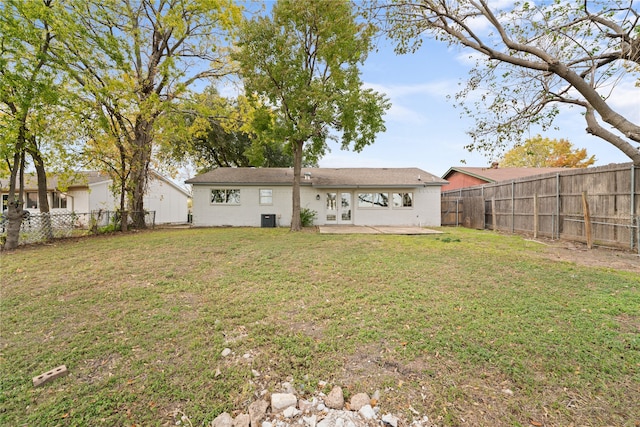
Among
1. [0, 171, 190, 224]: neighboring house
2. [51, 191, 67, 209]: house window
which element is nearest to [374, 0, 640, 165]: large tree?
[0, 171, 190, 224]: neighboring house

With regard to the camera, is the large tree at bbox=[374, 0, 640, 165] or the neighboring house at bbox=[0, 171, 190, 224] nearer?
the large tree at bbox=[374, 0, 640, 165]

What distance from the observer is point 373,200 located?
1588cm

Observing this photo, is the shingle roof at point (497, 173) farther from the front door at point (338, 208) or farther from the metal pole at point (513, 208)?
the front door at point (338, 208)

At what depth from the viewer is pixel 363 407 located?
2.06 metres

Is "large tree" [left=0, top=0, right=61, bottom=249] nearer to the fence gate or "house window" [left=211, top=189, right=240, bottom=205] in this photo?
"house window" [left=211, top=189, right=240, bottom=205]

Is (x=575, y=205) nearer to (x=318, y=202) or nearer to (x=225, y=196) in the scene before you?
(x=318, y=202)

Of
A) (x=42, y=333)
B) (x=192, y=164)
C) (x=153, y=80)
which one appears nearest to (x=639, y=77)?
(x=42, y=333)

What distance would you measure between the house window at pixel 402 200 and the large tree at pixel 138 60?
11623 mm

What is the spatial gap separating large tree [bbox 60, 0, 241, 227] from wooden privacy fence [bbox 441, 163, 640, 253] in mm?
14545

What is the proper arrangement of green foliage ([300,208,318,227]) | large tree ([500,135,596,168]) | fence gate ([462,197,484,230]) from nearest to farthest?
fence gate ([462,197,484,230])
green foliage ([300,208,318,227])
large tree ([500,135,596,168])

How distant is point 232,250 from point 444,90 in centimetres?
870

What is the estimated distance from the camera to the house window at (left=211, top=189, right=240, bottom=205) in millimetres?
15750

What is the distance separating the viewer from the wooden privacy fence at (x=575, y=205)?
7.20 metres

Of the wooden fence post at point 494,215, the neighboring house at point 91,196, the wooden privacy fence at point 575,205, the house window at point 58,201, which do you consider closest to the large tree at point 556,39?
the wooden privacy fence at point 575,205
